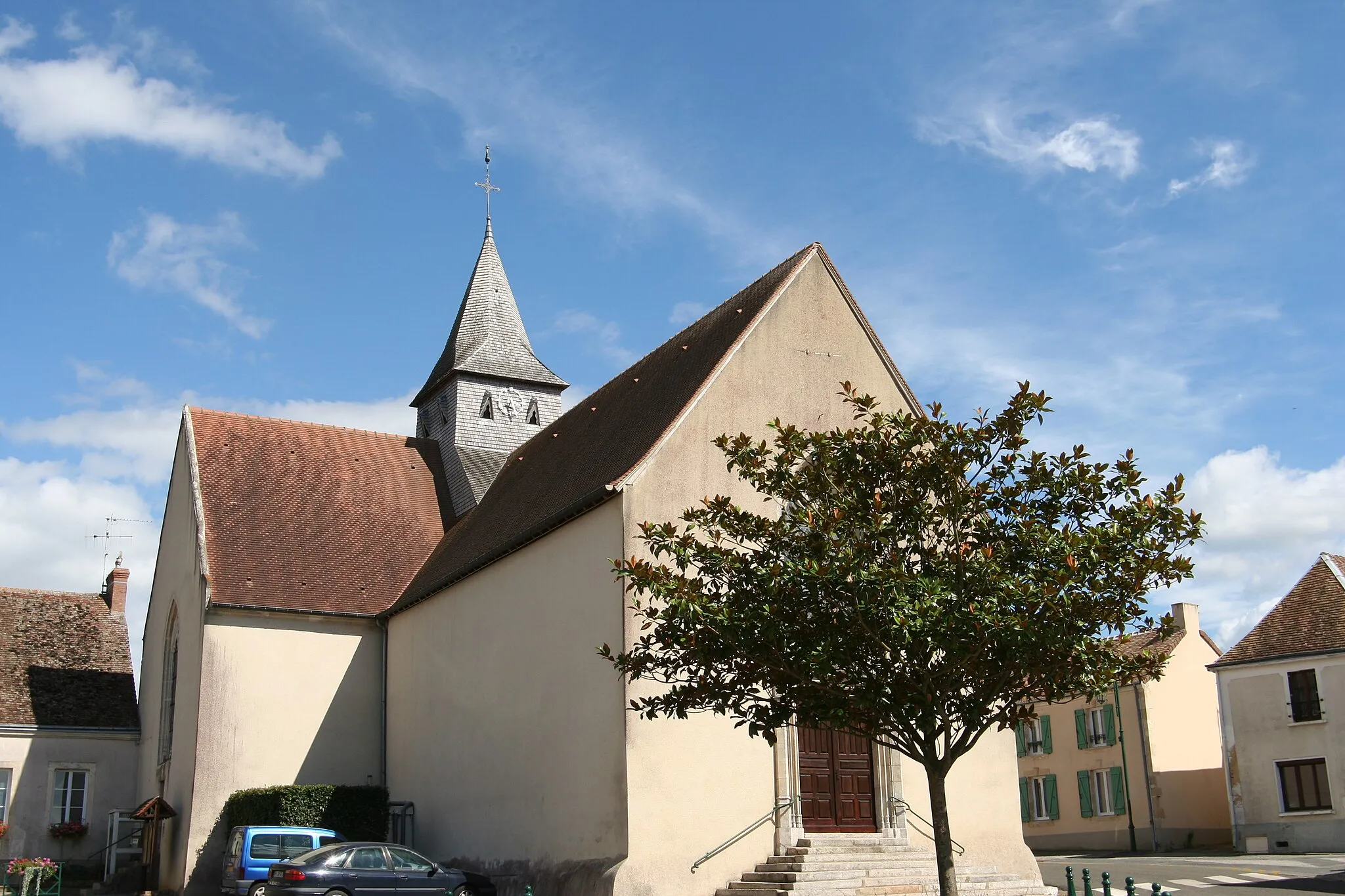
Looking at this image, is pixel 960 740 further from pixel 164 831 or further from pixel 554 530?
pixel 164 831

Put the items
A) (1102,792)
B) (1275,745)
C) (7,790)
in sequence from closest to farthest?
(7,790) → (1275,745) → (1102,792)

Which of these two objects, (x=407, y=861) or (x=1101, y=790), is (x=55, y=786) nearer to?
(x=407, y=861)

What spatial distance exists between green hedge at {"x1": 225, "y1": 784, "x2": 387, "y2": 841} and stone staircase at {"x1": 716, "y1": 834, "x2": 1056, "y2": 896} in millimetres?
7650

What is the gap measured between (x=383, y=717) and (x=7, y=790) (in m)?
8.41

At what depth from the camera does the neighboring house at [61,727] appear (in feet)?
82.5

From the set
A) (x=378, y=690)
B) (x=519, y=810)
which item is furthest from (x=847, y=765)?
(x=378, y=690)

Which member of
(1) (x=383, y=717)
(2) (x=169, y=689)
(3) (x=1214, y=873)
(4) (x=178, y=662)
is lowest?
(3) (x=1214, y=873)

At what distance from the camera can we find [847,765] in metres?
17.5

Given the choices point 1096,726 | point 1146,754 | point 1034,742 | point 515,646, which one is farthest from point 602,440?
point 1034,742

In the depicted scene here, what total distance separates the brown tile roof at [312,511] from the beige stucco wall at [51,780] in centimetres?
660

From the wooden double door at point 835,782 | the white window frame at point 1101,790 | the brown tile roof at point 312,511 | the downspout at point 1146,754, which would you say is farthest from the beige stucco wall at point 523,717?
the white window frame at point 1101,790

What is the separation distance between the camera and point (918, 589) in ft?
34.4

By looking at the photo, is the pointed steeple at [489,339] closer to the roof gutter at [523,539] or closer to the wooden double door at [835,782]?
the roof gutter at [523,539]

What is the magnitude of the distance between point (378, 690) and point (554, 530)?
24.7 feet
